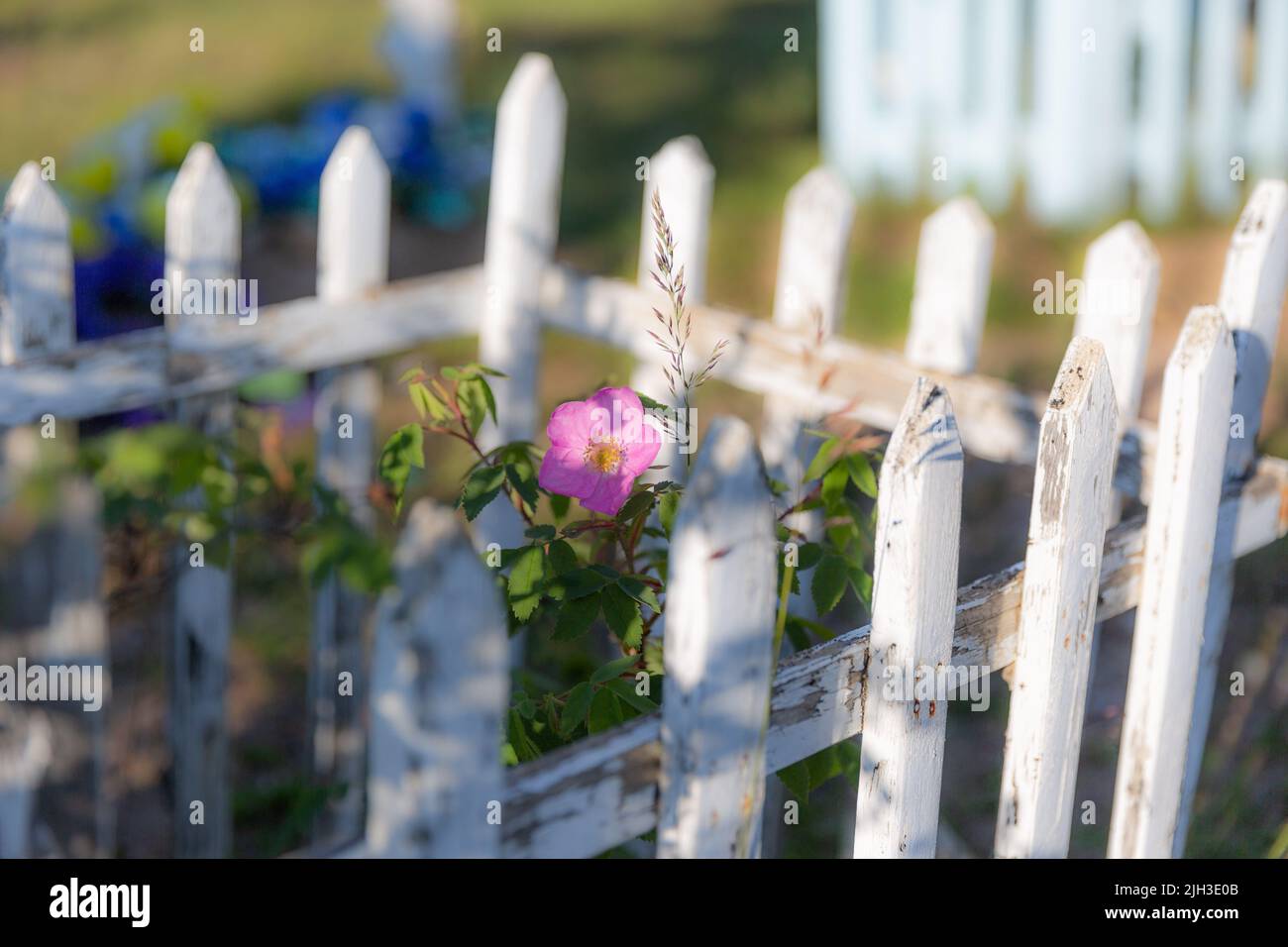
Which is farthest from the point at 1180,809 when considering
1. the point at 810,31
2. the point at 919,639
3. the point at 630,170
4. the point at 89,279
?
the point at 810,31

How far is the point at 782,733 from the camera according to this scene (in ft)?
5.39

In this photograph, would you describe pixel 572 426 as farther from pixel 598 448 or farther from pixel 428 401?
pixel 428 401

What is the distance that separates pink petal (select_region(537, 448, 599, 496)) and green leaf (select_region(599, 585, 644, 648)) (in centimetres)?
12

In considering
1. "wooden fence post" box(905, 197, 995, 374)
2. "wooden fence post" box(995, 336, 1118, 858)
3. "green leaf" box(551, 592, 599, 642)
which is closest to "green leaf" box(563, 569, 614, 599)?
"green leaf" box(551, 592, 599, 642)

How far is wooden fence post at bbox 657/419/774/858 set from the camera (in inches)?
54.6

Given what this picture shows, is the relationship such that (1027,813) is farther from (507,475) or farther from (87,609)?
(87,609)

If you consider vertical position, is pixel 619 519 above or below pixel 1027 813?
above

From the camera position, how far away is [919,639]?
5.57ft

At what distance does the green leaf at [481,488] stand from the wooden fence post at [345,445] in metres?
0.59

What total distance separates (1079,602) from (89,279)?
295cm

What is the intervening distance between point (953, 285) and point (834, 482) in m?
0.72

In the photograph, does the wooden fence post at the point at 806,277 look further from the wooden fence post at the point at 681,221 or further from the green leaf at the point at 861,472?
the green leaf at the point at 861,472
